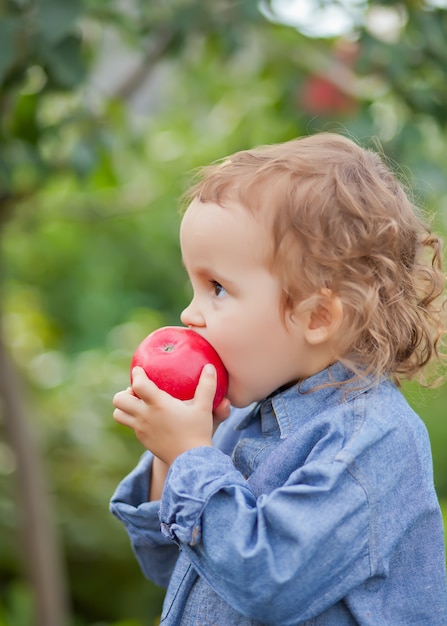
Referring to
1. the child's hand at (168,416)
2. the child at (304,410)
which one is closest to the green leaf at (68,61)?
the child at (304,410)

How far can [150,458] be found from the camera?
1.63 m

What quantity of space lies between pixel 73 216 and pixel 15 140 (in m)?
1.31

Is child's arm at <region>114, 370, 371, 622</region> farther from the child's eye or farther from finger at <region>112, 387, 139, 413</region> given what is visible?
the child's eye

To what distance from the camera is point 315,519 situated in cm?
119

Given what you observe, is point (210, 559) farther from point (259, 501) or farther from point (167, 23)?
point (167, 23)

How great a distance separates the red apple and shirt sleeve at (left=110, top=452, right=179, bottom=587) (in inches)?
10.2

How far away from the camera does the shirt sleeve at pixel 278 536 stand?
1.18 metres

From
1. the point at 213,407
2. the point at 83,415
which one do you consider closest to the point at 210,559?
the point at 213,407

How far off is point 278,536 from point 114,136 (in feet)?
6.04

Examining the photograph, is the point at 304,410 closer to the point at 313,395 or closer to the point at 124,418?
the point at 313,395

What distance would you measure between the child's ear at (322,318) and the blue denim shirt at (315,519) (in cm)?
6

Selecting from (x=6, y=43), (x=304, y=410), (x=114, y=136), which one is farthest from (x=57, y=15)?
(x=304, y=410)

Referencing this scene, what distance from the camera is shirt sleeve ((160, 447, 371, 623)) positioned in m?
1.18

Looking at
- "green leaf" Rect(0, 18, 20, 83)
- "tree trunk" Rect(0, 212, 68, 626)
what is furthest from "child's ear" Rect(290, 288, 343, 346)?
"tree trunk" Rect(0, 212, 68, 626)
